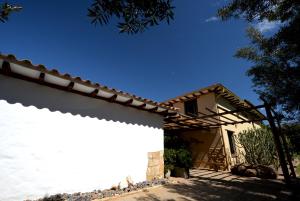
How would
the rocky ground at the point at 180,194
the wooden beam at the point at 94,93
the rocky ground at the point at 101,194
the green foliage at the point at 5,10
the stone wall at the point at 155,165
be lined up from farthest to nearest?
1. the stone wall at the point at 155,165
2. the wooden beam at the point at 94,93
3. the rocky ground at the point at 180,194
4. the rocky ground at the point at 101,194
5. the green foliage at the point at 5,10

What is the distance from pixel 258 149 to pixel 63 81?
40.3ft

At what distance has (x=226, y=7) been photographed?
4480 millimetres

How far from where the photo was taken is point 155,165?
7.12 meters

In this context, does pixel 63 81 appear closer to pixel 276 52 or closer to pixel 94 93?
pixel 94 93

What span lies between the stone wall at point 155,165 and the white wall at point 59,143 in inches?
14.1

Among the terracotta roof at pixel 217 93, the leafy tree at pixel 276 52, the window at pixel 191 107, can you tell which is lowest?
the leafy tree at pixel 276 52

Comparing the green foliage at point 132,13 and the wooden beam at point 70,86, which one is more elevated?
the wooden beam at point 70,86

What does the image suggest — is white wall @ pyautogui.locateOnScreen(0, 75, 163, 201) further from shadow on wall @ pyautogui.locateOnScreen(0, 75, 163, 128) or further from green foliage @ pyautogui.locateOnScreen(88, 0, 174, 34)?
green foliage @ pyautogui.locateOnScreen(88, 0, 174, 34)

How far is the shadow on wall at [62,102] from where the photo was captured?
14.1 ft

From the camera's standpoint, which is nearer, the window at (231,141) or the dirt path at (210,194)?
the dirt path at (210,194)

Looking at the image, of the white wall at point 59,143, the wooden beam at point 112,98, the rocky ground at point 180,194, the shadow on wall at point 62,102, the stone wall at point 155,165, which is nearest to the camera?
the white wall at point 59,143

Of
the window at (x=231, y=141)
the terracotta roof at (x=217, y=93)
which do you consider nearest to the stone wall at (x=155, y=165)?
the terracotta roof at (x=217, y=93)

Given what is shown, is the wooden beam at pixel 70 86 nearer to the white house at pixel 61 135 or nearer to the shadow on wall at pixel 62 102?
the white house at pixel 61 135

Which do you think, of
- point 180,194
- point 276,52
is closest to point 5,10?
point 180,194
